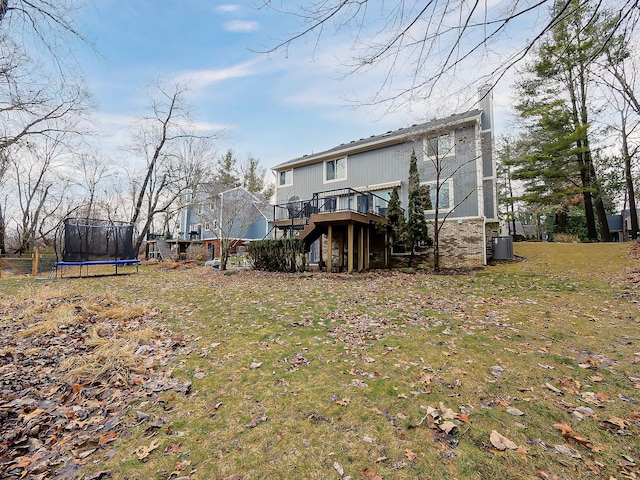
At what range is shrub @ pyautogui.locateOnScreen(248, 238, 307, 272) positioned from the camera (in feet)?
40.1

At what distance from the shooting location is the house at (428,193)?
12.0 meters

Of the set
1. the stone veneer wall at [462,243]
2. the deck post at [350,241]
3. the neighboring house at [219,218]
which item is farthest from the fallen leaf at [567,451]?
the neighboring house at [219,218]

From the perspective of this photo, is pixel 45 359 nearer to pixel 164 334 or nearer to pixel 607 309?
pixel 164 334

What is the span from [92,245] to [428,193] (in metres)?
15.0

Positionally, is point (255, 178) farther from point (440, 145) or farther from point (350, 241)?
point (350, 241)

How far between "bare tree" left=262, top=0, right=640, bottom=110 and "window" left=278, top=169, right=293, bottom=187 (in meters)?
16.8

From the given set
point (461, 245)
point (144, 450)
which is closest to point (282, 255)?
point (461, 245)

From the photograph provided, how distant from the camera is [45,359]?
12.2ft

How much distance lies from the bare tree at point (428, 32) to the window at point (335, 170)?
46.5ft

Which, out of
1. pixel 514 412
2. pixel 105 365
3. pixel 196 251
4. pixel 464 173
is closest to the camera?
pixel 514 412

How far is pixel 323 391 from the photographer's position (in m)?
2.92

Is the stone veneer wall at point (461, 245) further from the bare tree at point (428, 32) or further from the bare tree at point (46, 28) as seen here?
the bare tree at point (46, 28)

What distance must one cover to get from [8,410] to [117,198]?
30512mm

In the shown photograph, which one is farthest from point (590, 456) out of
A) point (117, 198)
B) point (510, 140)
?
point (117, 198)
